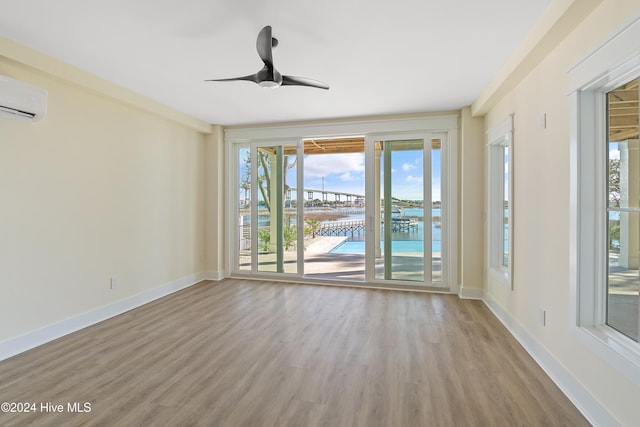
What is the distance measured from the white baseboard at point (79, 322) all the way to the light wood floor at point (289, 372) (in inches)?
4.0

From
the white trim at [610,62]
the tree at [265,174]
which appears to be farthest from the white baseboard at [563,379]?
the tree at [265,174]

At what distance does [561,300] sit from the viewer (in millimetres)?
2248

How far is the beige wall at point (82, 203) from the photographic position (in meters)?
2.68

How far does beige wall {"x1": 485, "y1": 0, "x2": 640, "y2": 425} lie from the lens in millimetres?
1744

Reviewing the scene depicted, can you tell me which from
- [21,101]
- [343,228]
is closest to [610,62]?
[21,101]

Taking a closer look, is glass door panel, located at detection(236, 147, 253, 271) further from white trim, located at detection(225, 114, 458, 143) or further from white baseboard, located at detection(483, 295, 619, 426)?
white baseboard, located at detection(483, 295, 619, 426)

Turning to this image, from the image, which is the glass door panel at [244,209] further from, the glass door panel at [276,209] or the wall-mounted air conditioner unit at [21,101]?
the wall-mounted air conditioner unit at [21,101]

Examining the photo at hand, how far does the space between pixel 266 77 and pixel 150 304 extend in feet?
10.5

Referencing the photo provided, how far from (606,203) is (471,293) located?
8.58ft

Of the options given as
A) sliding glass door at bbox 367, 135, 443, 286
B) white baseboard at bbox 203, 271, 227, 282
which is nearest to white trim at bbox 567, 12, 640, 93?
sliding glass door at bbox 367, 135, 443, 286

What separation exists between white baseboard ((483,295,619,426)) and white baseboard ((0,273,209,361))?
13.7ft

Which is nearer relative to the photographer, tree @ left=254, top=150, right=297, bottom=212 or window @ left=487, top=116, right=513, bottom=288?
window @ left=487, top=116, right=513, bottom=288

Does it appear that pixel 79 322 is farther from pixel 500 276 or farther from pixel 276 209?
pixel 500 276

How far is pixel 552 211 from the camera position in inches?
93.7
